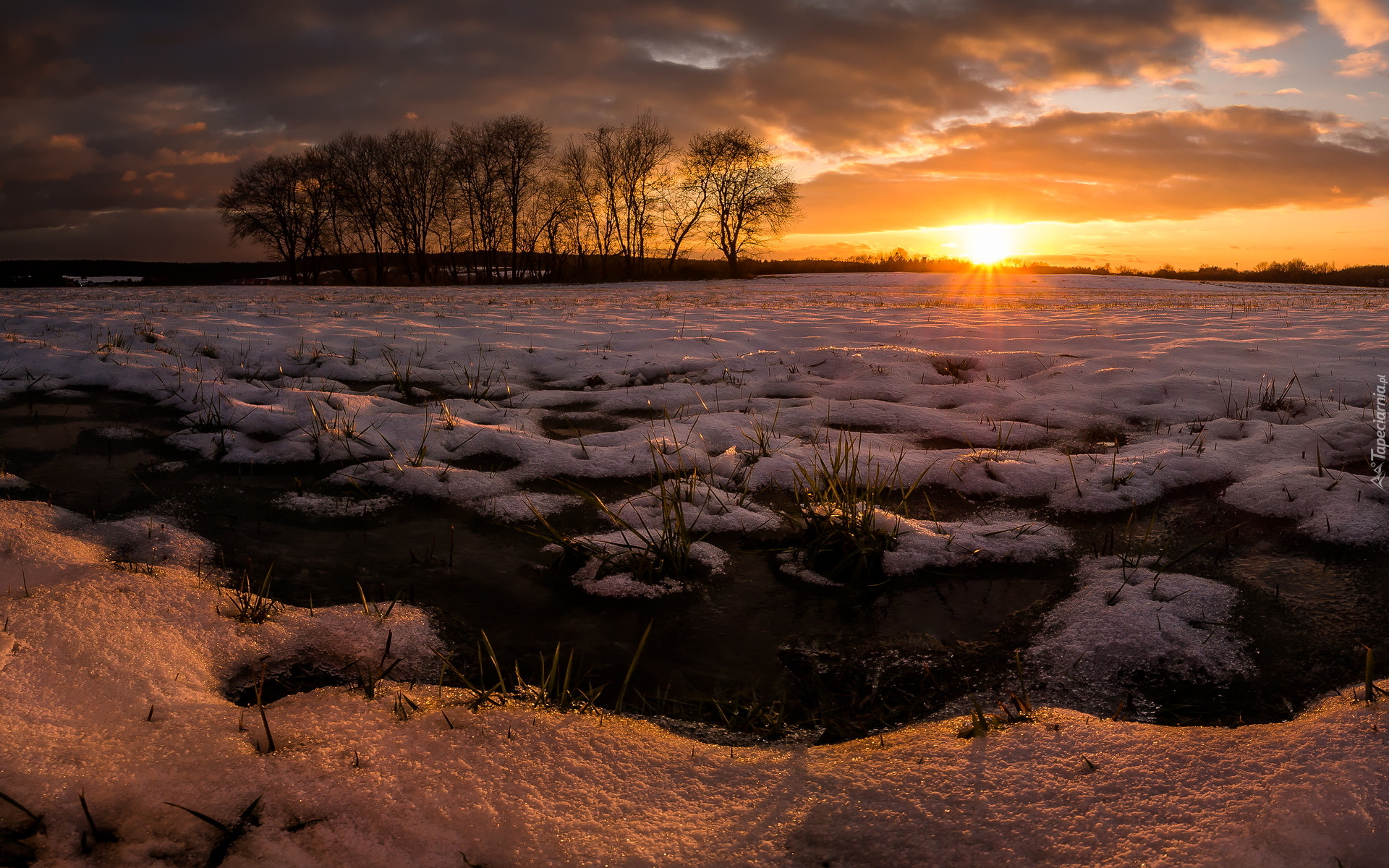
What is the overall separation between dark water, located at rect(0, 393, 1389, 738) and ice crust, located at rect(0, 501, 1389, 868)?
27 centimetres

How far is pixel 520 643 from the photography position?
1.93 metres

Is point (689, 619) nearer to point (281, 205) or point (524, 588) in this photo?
point (524, 588)

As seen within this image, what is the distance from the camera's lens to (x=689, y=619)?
6.86ft

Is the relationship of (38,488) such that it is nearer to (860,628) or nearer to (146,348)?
(860,628)

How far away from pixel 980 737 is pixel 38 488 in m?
3.68

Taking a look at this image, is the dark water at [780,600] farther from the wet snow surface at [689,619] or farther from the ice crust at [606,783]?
the ice crust at [606,783]

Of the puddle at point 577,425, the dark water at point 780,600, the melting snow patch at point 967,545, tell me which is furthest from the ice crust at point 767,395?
the melting snow patch at point 967,545

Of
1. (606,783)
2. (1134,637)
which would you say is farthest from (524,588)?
(1134,637)

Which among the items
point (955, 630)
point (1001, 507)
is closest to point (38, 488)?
point (955, 630)

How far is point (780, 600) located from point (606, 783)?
104 cm

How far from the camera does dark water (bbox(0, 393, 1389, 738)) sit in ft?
5.79

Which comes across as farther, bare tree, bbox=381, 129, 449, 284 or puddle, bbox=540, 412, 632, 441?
bare tree, bbox=381, 129, 449, 284

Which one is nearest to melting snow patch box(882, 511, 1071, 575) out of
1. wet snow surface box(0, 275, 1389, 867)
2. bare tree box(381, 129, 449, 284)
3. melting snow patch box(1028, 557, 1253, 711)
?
wet snow surface box(0, 275, 1389, 867)

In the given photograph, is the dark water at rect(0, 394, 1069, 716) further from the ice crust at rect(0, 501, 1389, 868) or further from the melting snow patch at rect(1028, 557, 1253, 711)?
the ice crust at rect(0, 501, 1389, 868)
